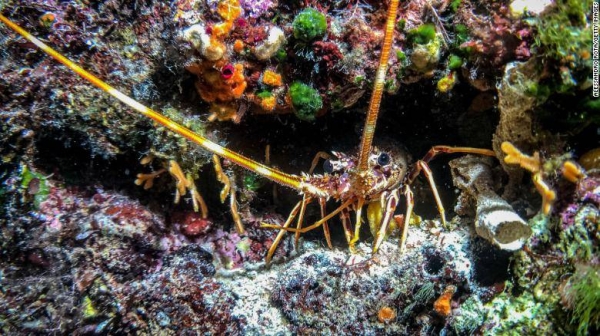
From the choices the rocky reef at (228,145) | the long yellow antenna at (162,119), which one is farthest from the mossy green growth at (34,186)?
the long yellow antenna at (162,119)

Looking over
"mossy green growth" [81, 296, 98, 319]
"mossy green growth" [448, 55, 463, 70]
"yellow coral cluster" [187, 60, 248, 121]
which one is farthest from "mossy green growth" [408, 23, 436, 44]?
"mossy green growth" [81, 296, 98, 319]

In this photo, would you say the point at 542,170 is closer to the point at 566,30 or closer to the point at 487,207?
the point at 487,207

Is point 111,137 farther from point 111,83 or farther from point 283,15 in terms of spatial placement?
point 283,15

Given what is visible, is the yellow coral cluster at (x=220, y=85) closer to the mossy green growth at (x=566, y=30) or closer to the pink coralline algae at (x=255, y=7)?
the pink coralline algae at (x=255, y=7)

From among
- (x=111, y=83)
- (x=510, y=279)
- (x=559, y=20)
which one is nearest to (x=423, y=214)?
(x=510, y=279)

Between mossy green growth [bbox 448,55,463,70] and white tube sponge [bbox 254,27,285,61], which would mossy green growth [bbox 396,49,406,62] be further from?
white tube sponge [bbox 254,27,285,61]
